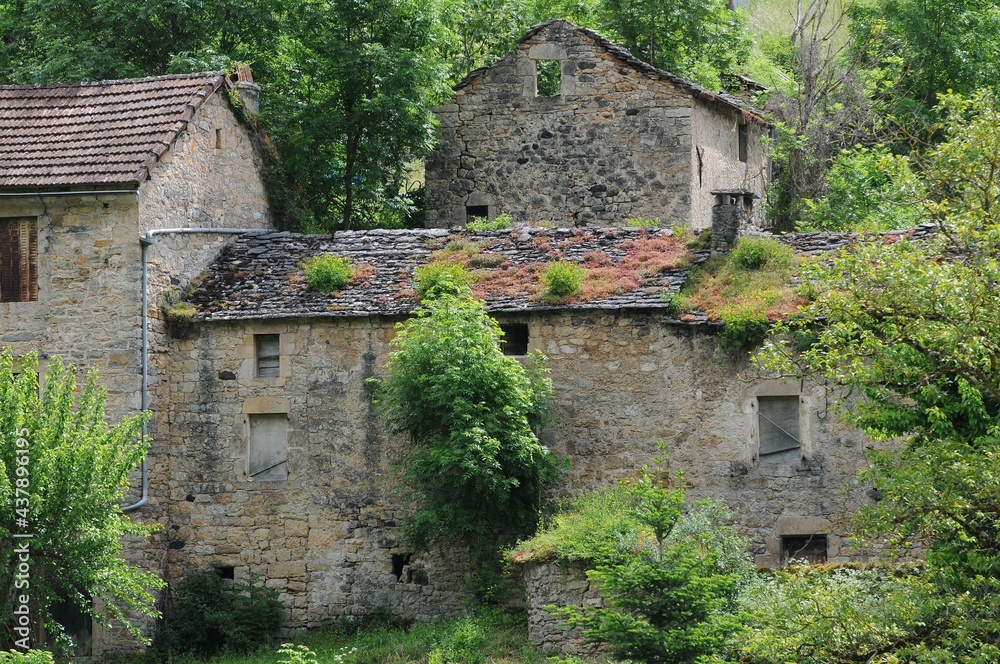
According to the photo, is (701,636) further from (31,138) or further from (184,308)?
(31,138)

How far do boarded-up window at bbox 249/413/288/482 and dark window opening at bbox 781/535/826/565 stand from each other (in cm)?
721

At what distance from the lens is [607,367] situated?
22156 mm

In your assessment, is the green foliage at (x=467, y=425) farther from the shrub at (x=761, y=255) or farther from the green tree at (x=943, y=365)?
the green tree at (x=943, y=365)

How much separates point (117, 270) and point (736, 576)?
10448 mm

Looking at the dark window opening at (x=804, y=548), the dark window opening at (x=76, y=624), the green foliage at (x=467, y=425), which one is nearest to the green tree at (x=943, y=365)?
the dark window opening at (x=804, y=548)

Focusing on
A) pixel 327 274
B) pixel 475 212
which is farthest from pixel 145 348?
pixel 475 212

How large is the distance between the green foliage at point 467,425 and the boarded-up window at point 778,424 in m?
2.93

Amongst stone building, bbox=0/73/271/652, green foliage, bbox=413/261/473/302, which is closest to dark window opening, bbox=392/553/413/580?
stone building, bbox=0/73/271/652

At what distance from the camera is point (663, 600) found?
16781 mm

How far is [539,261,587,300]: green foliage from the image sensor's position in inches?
878

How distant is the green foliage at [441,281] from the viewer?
2248 cm

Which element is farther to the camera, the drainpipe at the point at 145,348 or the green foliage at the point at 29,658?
the drainpipe at the point at 145,348

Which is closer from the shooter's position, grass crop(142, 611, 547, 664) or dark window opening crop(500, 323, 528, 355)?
grass crop(142, 611, 547, 664)

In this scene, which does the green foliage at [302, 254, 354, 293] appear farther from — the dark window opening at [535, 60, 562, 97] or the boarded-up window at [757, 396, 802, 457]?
the dark window opening at [535, 60, 562, 97]
